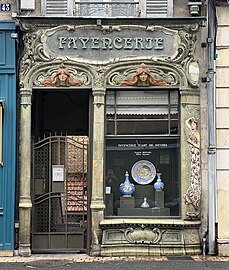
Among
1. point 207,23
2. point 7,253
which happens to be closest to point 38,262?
point 7,253

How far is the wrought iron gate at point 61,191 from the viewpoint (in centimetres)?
1267

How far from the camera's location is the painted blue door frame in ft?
40.0

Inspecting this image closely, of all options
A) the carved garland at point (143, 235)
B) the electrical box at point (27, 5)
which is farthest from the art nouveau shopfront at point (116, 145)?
the electrical box at point (27, 5)

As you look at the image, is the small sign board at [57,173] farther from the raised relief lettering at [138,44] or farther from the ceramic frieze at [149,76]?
the raised relief lettering at [138,44]

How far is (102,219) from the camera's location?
12.2 m

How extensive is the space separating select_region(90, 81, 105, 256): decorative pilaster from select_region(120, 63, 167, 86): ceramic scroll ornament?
64 centimetres

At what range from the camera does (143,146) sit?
41.7 ft

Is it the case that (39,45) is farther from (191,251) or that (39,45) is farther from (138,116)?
(191,251)

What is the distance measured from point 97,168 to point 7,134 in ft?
7.00

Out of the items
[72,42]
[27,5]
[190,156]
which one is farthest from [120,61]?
[190,156]

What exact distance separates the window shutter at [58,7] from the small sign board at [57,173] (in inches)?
138

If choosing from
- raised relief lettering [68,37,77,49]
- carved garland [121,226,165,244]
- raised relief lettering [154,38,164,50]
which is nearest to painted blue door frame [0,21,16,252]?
raised relief lettering [68,37,77,49]

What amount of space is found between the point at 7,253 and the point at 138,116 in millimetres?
4181

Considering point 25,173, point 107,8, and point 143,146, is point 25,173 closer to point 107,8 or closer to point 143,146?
point 143,146
